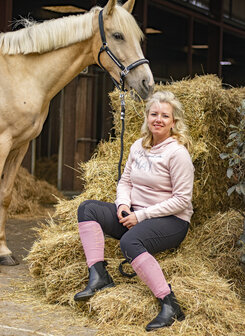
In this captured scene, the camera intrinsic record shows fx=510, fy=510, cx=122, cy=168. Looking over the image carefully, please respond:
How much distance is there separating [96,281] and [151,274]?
30cm

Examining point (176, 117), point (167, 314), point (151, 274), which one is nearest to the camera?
point (167, 314)

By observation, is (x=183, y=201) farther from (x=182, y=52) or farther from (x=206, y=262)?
(x=182, y=52)

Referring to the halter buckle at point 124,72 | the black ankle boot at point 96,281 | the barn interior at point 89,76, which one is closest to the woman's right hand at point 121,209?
the black ankle boot at point 96,281

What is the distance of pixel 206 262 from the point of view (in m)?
2.81

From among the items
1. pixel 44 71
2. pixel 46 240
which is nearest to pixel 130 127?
pixel 44 71

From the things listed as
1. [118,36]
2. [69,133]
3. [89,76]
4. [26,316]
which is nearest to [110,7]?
[118,36]

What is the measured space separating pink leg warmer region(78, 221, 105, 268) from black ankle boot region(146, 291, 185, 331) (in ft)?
1.39

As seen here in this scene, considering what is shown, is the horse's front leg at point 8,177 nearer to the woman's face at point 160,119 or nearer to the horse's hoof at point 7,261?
the horse's hoof at point 7,261

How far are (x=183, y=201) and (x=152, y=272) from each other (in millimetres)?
410

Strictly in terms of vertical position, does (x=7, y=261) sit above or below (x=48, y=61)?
below

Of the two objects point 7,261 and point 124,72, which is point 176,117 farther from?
point 7,261

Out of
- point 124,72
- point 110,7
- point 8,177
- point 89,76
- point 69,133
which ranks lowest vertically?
point 8,177

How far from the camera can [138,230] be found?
8.28ft

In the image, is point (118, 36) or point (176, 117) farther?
point (118, 36)
